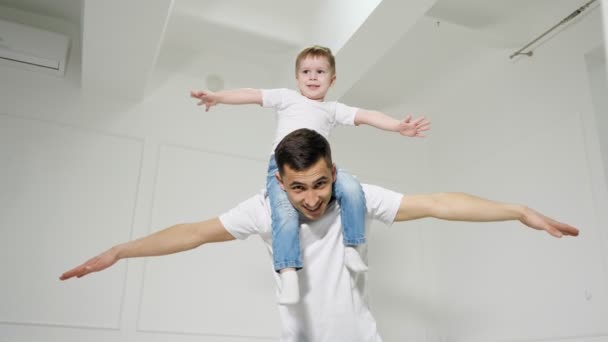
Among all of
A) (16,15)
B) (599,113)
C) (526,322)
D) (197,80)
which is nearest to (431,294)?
(526,322)

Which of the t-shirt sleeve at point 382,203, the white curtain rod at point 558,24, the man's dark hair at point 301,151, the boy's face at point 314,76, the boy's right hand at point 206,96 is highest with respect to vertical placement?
the white curtain rod at point 558,24

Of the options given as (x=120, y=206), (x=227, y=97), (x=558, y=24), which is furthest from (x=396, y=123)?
(x=120, y=206)

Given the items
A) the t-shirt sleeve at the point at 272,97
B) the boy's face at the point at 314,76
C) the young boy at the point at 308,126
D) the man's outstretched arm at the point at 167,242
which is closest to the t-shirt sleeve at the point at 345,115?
the young boy at the point at 308,126

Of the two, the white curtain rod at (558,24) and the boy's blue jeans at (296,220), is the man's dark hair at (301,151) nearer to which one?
the boy's blue jeans at (296,220)

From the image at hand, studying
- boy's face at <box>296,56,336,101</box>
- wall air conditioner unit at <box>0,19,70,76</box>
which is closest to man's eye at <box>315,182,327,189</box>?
boy's face at <box>296,56,336,101</box>

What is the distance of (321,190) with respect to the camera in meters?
2.08

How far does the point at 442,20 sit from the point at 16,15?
2960 millimetres

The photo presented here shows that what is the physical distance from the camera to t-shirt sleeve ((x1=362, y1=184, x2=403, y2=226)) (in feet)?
7.47

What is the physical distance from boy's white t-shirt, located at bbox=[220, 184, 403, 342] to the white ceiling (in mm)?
1428

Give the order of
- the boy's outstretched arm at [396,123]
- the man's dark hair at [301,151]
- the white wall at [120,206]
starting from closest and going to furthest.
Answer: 1. the man's dark hair at [301,151]
2. the boy's outstretched arm at [396,123]
3. the white wall at [120,206]

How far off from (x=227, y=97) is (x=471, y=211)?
1.13m

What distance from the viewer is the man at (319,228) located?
206 centimetres

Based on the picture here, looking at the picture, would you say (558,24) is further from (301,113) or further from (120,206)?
(120,206)

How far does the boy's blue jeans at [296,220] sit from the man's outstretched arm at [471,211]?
0.69 ft
